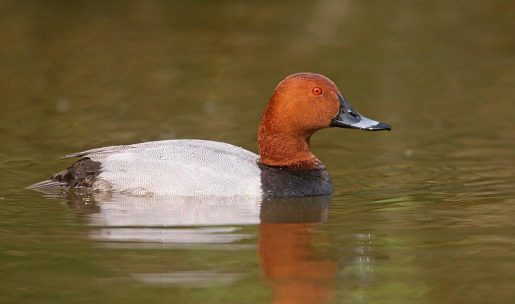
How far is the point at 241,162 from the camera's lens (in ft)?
30.6

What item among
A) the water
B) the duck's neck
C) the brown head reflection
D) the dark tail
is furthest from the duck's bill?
the dark tail

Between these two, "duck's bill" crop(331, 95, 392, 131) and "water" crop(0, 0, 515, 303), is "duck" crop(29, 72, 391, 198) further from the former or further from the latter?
"water" crop(0, 0, 515, 303)

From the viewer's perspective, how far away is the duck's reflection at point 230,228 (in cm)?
685

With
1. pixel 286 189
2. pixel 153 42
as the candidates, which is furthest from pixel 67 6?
pixel 286 189

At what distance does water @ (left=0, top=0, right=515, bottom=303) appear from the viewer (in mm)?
6895

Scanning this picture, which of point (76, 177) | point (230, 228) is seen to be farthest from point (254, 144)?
point (230, 228)

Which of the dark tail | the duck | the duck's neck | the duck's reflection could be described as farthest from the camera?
the duck's neck

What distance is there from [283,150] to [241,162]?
0.48 m

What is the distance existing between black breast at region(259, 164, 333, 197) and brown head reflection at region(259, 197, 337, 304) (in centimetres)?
8

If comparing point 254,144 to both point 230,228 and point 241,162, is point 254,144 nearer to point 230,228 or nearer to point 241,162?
point 241,162

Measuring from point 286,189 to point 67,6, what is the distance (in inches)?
418

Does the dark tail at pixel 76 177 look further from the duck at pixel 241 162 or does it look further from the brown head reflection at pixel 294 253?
the brown head reflection at pixel 294 253

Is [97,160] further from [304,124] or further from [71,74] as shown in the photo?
[71,74]

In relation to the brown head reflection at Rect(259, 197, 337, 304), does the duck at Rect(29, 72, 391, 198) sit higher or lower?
higher
